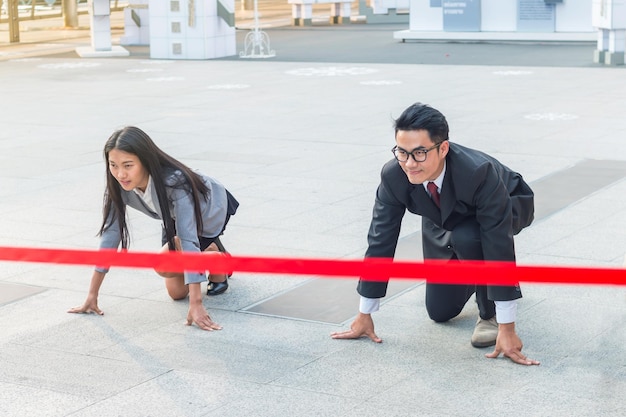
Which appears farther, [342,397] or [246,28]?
[246,28]

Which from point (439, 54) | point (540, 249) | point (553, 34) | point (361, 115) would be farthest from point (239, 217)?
point (553, 34)

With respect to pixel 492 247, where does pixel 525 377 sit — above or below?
below

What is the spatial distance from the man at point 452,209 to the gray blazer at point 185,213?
0.85 meters

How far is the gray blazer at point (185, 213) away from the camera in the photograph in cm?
523

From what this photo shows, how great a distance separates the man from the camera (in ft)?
14.9

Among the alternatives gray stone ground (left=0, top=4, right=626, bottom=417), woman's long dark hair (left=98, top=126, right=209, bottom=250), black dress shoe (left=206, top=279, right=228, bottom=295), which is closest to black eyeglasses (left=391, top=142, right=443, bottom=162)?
gray stone ground (left=0, top=4, right=626, bottom=417)

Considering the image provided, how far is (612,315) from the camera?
5.30 meters

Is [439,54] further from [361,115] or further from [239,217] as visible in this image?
[239,217]

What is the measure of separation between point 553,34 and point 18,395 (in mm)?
21047

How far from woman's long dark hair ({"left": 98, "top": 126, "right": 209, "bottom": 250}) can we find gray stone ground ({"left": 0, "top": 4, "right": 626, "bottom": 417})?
52 centimetres

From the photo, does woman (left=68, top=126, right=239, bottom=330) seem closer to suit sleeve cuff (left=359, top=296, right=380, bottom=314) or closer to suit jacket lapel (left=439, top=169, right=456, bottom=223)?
suit sleeve cuff (left=359, top=296, right=380, bottom=314)

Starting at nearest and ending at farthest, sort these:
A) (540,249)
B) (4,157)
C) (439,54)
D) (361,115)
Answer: (540,249), (4,157), (361,115), (439,54)

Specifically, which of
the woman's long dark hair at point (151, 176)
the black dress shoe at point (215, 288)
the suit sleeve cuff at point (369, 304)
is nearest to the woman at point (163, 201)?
the woman's long dark hair at point (151, 176)

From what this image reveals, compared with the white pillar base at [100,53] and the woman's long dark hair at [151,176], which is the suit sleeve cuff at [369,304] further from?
the white pillar base at [100,53]
